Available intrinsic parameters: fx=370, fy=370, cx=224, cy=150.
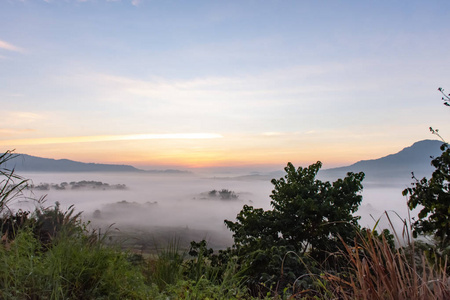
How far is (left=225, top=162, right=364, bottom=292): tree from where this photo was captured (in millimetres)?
8047

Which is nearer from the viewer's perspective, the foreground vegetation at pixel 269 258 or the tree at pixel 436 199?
the foreground vegetation at pixel 269 258

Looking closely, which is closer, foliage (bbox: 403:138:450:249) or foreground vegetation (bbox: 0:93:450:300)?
foreground vegetation (bbox: 0:93:450:300)

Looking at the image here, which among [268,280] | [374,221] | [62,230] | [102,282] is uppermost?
[374,221]

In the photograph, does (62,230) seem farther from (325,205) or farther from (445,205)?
(445,205)

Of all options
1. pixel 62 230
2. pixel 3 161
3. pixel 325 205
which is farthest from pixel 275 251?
pixel 3 161

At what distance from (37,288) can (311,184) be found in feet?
21.3

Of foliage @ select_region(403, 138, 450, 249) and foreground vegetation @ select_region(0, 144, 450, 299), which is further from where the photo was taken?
foliage @ select_region(403, 138, 450, 249)

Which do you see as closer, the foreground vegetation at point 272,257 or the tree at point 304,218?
the foreground vegetation at point 272,257

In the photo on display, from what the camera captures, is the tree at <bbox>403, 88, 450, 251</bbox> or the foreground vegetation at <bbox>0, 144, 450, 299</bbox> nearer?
the foreground vegetation at <bbox>0, 144, 450, 299</bbox>

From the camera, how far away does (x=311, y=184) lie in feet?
29.7

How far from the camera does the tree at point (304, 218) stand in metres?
8.05

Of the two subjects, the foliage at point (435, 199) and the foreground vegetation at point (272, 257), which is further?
the foliage at point (435, 199)

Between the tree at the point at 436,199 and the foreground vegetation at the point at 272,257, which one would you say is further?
the tree at the point at 436,199

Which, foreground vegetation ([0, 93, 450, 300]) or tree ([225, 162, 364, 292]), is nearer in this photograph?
foreground vegetation ([0, 93, 450, 300])
